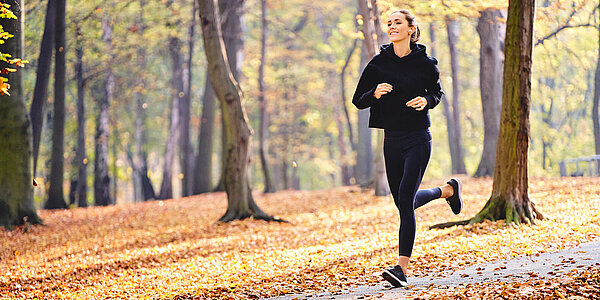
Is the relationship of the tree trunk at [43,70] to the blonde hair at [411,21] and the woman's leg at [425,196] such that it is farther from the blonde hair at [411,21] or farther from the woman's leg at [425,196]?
the blonde hair at [411,21]

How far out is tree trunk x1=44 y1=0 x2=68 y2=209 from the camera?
1706 centimetres

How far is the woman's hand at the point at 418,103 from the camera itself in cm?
521

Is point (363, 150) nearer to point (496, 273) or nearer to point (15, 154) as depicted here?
point (15, 154)

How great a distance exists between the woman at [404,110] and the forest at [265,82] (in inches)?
322

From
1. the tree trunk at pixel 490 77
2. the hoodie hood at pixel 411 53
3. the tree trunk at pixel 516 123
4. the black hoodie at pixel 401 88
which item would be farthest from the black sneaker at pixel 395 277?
the tree trunk at pixel 490 77

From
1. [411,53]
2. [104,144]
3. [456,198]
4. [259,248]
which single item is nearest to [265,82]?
[104,144]

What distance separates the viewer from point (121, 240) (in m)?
11.5

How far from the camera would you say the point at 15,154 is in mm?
12516

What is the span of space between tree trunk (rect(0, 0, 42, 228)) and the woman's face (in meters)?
9.32

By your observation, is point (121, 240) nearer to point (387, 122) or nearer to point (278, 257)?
point (278, 257)

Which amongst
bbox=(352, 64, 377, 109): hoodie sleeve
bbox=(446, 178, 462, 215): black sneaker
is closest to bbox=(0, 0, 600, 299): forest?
bbox=(446, 178, 462, 215): black sneaker

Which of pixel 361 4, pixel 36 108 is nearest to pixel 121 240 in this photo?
pixel 36 108

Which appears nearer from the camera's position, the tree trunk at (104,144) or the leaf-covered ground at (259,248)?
the leaf-covered ground at (259,248)

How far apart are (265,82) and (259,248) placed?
68.9 ft
